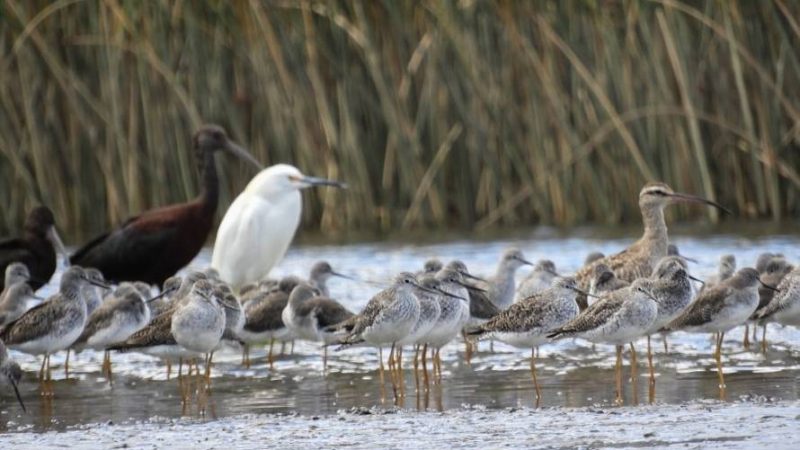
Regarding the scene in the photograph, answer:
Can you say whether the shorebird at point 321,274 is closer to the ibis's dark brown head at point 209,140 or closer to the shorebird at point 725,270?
the shorebird at point 725,270

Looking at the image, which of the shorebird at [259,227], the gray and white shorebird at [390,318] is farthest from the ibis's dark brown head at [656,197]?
the gray and white shorebird at [390,318]

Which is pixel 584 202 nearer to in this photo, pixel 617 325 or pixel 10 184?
pixel 10 184

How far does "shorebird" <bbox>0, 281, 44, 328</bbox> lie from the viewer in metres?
12.6

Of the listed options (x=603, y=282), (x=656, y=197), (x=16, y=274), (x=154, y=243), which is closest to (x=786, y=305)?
(x=603, y=282)

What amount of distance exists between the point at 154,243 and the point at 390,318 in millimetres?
6226

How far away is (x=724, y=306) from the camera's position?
10.4m

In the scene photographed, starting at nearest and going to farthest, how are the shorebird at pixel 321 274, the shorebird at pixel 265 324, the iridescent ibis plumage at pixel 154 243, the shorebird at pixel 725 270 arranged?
the shorebird at pixel 265 324 → the shorebird at pixel 725 270 → the shorebird at pixel 321 274 → the iridescent ibis plumage at pixel 154 243

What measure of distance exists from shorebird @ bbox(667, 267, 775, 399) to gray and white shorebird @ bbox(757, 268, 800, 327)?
12.9 inches

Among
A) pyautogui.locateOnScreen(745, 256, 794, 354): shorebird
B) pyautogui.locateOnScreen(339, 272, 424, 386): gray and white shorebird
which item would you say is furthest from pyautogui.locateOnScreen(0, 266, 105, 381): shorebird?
pyautogui.locateOnScreen(745, 256, 794, 354): shorebird

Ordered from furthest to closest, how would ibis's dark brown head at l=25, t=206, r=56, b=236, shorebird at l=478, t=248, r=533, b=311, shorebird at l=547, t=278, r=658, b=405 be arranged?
ibis's dark brown head at l=25, t=206, r=56, b=236 < shorebird at l=478, t=248, r=533, b=311 < shorebird at l=547, t=278, r=658, b=405

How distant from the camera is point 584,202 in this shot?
19.7 meters

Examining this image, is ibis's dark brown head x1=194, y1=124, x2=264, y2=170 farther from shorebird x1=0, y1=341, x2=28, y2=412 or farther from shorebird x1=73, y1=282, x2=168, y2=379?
shorebird x1=0, y1=341, x2=28, y2=412

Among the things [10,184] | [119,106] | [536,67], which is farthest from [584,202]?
[10,184]

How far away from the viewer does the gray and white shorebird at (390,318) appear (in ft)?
33.6
